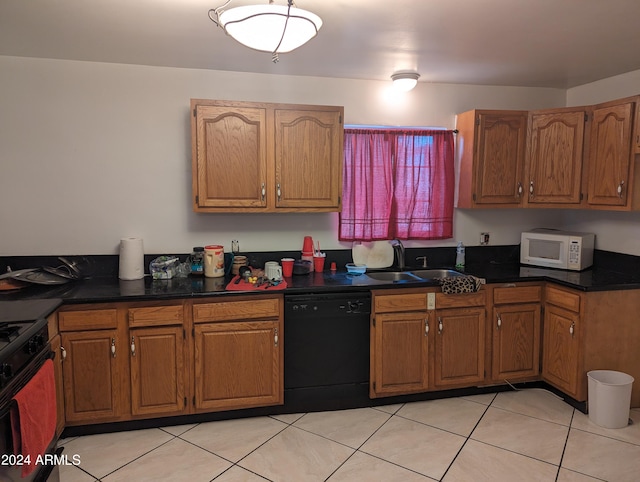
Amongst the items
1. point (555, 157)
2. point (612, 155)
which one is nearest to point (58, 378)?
point (555, 157)

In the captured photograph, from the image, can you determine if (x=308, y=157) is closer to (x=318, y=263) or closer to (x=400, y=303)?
(x=318, y=263)

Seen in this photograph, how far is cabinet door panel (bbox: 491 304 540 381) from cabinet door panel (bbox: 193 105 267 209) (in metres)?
1.91

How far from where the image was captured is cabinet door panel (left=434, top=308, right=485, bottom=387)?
3090mm

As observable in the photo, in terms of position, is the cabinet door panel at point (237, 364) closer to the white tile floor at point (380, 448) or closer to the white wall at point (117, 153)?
the white tile floor at point (380, 448)

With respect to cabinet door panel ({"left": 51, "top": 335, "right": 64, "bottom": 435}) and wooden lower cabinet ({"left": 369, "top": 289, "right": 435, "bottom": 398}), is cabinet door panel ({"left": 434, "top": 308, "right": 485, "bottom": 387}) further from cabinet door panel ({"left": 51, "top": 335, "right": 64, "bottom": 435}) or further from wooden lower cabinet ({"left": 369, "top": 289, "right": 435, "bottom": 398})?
cabinet door panel ({"left": 51, "top": 335, "right": 64, "bottom": 435})

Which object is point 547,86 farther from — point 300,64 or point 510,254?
point 300,64

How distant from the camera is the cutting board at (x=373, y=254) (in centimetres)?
354

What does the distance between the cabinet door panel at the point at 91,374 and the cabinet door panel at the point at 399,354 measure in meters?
1.60

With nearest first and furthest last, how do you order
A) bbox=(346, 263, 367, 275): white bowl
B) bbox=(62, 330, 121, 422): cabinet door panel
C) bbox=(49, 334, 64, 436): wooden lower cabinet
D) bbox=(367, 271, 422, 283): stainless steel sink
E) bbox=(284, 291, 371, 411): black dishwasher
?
bbox=(49, 334, 64, 436): wooden lower cabinet
bbox=(62, 330, 121, 422): cabinet door panel
bbox=(284, 291, 371, 411): black dishwasher
bbox=(346, 263, 367, 275): white bowl
bbox=(367, 271, 422, 283): stainless steel sink

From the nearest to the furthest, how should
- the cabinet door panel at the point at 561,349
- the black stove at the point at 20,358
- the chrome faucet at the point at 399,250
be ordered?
the black stove at the point at 20,358, the cabinet door panel at the point at 561,349, the chrome faucet at the point at 399,250

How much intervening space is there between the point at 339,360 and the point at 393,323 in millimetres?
438

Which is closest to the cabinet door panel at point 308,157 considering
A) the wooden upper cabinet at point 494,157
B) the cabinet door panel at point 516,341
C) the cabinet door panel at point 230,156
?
the cabinet door panel at point 230,156

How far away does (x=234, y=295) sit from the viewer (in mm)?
2752

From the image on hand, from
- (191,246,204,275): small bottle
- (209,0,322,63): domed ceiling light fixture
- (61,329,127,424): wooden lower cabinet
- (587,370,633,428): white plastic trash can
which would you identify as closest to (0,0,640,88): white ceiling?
(209,0,322,63): domed ceiling light fixture
